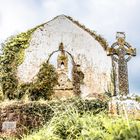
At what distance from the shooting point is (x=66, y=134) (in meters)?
7.84

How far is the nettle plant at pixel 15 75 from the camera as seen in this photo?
976 inches

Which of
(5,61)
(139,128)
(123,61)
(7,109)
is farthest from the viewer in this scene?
(5,61)

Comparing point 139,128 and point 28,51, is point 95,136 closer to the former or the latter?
point 139,128

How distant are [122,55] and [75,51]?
481 cm

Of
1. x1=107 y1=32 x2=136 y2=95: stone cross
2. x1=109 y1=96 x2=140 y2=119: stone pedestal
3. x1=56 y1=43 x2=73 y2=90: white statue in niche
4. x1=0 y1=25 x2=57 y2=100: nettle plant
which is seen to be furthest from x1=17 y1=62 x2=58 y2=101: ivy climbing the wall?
x1=109 y1=96 x2=140 y2=119: stone pedestal

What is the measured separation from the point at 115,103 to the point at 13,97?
12.9 metres

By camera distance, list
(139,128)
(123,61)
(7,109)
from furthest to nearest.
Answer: (123,61), (7,109), (139,128)

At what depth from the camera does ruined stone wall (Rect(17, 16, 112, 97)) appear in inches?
1033

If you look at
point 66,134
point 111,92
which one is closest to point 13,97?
point 111,92

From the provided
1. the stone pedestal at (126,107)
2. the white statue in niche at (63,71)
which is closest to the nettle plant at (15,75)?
the white statue in niche at (63,71)

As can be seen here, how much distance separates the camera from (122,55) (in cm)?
2261

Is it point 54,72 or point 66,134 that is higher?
point 54,72

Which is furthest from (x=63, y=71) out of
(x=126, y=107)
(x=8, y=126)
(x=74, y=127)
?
(x=74, y=127)

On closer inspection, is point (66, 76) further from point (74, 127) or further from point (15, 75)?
point (74, 127)
